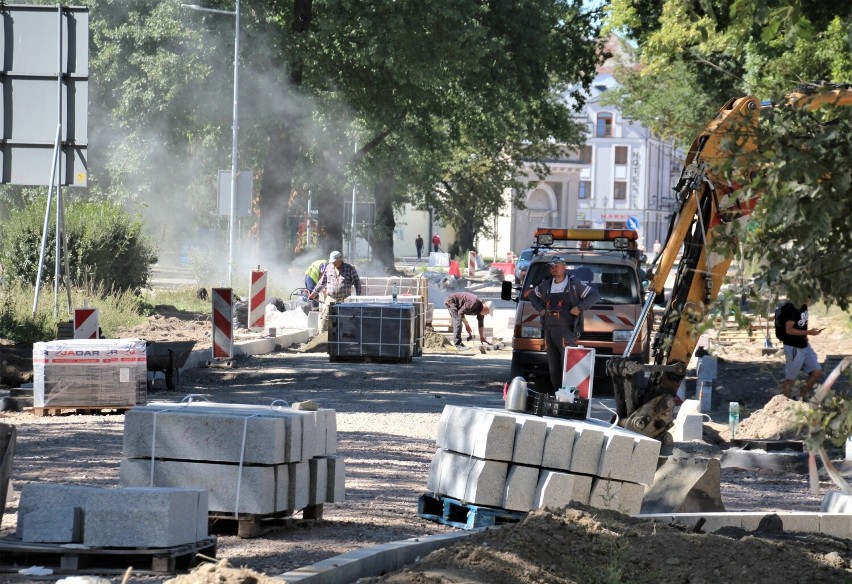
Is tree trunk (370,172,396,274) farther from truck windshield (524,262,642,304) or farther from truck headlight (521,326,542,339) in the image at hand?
truck headlight (521,326,542,339)

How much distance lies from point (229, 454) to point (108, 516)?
139 cm

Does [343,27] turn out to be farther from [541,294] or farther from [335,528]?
[335,528]

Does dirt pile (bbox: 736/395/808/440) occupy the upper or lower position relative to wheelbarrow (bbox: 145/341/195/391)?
lower

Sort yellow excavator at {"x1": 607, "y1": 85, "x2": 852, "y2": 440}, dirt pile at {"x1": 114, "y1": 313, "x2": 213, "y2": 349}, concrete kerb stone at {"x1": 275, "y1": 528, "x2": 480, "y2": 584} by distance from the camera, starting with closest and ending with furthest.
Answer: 1. concrete kerb stone at {"x1": 275, "y1": 528, "x2": 480, "y2": 584}
2. yellow excavator at {"x1": 607, "y1": 85, "x2": 852, "y2": 440}
3. dirt pile at {"x1": 114, "y1": 313, "x2": 213, "y2": 349}

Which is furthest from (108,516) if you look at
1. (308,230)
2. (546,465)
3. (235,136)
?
(308,230)

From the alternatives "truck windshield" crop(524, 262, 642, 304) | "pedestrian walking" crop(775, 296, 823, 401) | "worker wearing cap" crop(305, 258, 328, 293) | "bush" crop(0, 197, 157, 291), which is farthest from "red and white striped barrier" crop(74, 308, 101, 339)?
"worker wearing cap" crop(305, 258, 328, 293)

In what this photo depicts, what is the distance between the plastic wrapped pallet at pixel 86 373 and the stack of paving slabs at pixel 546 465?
6552 millimetres

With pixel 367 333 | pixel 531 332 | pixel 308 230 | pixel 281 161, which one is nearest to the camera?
pixel 531 332

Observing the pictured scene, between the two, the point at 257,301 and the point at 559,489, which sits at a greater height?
the point at 257,301

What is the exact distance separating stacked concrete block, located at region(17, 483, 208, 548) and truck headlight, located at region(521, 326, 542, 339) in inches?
478

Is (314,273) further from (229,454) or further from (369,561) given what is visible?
(369,561)

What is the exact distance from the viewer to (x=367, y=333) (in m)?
23.3

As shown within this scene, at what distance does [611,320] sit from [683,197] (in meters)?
5.88

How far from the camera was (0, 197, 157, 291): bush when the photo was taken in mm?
27562
